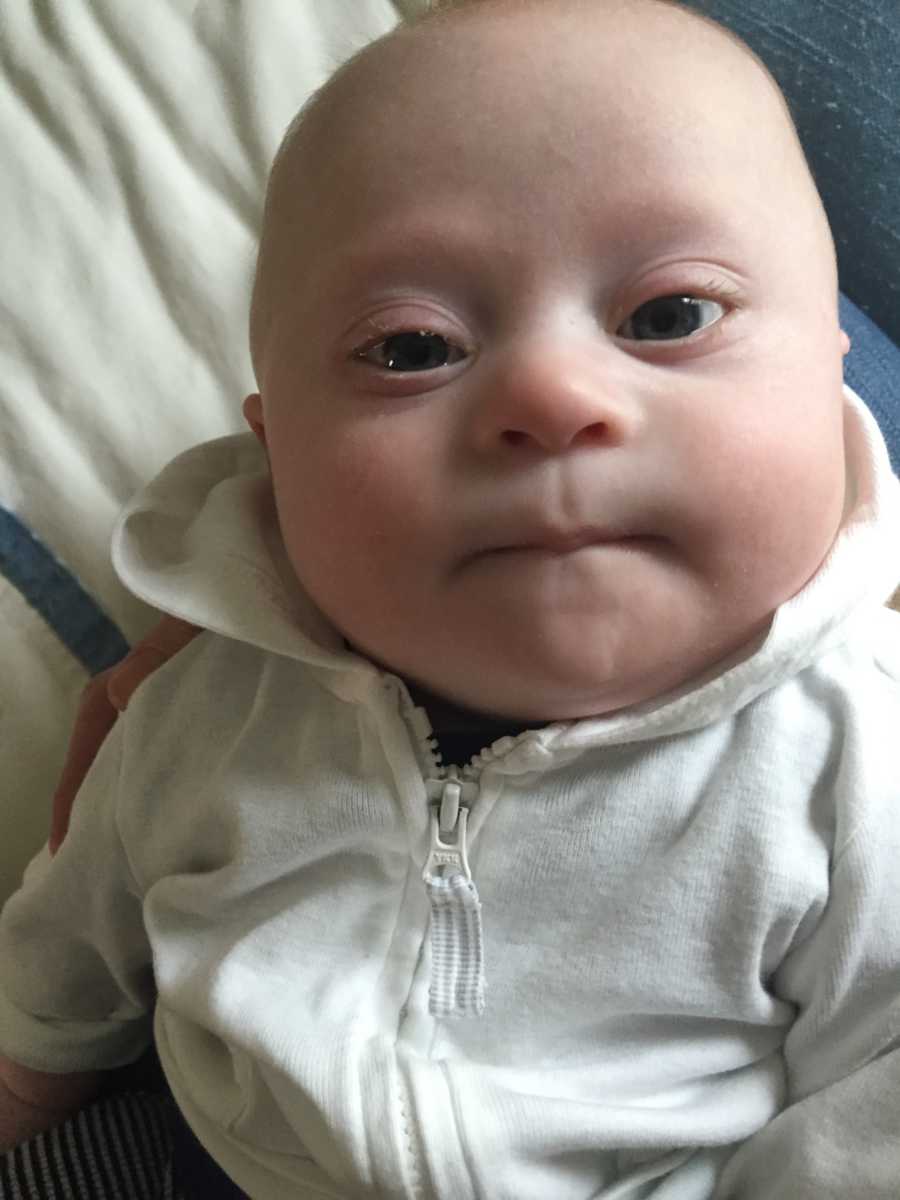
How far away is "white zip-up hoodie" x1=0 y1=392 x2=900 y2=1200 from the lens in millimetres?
616

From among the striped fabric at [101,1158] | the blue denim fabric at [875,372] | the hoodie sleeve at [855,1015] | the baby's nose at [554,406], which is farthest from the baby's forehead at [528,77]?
the striped fabric at [101,1158]

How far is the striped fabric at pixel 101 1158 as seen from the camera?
77 cm

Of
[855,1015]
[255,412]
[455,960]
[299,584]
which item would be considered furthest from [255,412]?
[855,1015]

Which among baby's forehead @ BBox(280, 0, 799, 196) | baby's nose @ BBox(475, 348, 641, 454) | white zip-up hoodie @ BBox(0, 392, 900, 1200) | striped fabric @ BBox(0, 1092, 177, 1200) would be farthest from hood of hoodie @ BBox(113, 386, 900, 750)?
striped fabric @ BBox(0, 1092, 177, 1200)

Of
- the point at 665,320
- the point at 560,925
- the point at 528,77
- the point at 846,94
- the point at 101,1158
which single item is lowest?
the point at 101,1158

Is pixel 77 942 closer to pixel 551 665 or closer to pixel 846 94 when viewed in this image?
pixel 551 665

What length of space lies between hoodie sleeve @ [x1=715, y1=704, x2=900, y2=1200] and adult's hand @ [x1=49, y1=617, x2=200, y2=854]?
17.8 inches

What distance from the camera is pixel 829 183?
927 mm

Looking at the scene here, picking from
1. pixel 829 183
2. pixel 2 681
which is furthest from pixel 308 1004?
pixel 829 183

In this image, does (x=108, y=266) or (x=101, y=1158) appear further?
(x=108, y=266)

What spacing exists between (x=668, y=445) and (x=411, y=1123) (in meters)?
0.38

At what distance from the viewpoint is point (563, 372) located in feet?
1.77

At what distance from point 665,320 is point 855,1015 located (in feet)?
1.25

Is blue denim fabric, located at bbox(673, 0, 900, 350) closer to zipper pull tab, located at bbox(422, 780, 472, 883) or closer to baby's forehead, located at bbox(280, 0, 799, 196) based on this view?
baby's forehead, located at bbox(280, 0, 799, 196)
